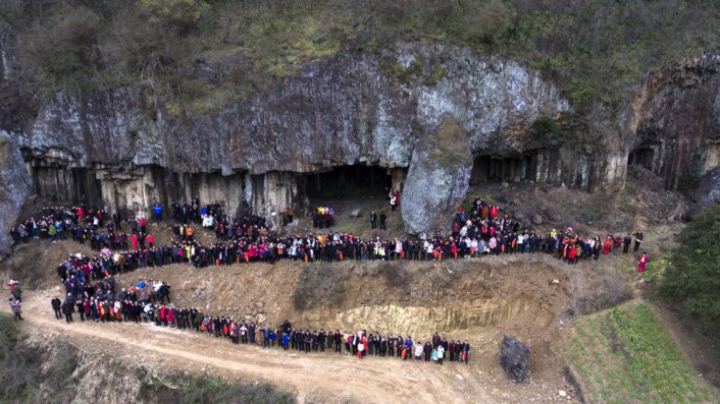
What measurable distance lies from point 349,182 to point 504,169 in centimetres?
842

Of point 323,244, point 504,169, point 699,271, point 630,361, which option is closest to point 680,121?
point 504,169

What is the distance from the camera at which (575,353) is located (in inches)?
886

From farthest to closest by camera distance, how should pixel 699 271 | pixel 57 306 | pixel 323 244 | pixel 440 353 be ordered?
pixel 323 244, pixel 57 306, pixel 440 353, pixel 699 271

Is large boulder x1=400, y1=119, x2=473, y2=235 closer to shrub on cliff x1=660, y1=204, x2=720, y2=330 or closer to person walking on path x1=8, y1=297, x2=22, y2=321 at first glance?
shrub on cliff x1=660, y1=204, x2=720, y2=330

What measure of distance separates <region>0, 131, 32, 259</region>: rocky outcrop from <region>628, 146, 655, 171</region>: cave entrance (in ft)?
106

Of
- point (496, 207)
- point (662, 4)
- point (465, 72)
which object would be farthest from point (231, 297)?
point (662, 4)

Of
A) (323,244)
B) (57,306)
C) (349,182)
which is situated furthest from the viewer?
(349,182)

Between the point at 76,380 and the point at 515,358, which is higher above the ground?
the point at 515,358

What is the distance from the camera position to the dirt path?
21.2m

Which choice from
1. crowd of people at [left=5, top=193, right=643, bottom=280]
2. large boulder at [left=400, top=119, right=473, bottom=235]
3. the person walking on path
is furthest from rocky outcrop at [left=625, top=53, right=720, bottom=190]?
the person walking on path

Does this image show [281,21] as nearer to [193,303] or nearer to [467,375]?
[193,303]

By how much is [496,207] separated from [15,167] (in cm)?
2384

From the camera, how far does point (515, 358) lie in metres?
22.1

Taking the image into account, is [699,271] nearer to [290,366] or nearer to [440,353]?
[440,353]
